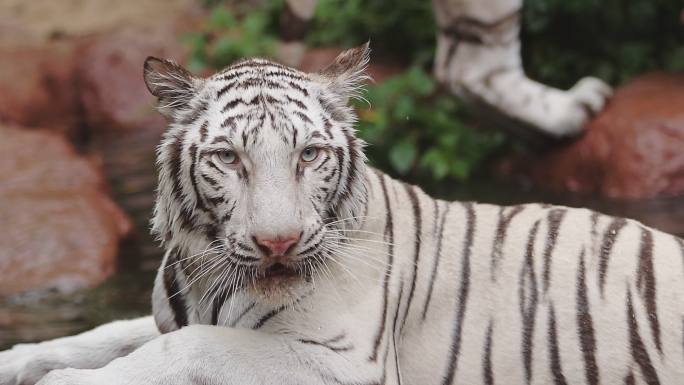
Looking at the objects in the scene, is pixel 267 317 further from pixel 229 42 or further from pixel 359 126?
pixel 229 42

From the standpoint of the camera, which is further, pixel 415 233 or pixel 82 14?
pixel 82 14

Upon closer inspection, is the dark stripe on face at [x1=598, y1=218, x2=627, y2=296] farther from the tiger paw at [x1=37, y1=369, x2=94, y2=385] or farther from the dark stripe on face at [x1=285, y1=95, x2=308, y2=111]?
the tiger paw at [x1=37, y1=369, x2=94, y2=385]

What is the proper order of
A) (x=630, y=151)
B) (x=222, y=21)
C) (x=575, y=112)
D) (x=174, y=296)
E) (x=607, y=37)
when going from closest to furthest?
(x=174, y=296)
(x=630, y=151)
(x=575, y=112)
(x=607, y=37)
(x=222, y=21)

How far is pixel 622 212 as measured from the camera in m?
4.79

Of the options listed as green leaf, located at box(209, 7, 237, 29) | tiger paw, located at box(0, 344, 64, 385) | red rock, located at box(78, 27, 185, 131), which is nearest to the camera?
tiger paw, located at box(0, 344, 64, 385)

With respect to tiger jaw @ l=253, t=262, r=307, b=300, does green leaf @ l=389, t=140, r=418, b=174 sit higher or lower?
higher

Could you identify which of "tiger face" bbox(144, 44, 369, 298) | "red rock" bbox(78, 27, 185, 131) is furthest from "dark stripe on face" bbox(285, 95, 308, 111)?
"red rock" bbox(78, 27, 185, 131)

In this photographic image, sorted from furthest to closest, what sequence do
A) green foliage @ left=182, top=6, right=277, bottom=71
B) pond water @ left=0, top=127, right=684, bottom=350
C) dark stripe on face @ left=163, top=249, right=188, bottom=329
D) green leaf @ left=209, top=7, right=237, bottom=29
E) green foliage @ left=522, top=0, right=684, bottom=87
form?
green leaf @ left=209, top=7, right=237, bottom=29 → green foliage @ left=182, top=6, right=277, bottom=71 → green foliage @ left=522, top=0, right=684, bottom=87 → pond water @ left=0, top=127, right=684, bottom=350 → dark stripe on face @ left=163, top=249, right=188, bottom=329

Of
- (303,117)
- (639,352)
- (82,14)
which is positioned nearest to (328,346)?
(303,117)

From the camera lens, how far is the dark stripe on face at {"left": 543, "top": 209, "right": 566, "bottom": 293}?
245 centimetres

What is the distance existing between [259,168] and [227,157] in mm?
91

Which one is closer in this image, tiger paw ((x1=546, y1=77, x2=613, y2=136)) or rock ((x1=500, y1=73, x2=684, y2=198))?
rock ((x1=500, y1=73, x2=684, y2=198))

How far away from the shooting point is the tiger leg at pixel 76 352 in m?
2.77

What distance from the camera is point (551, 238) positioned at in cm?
251
